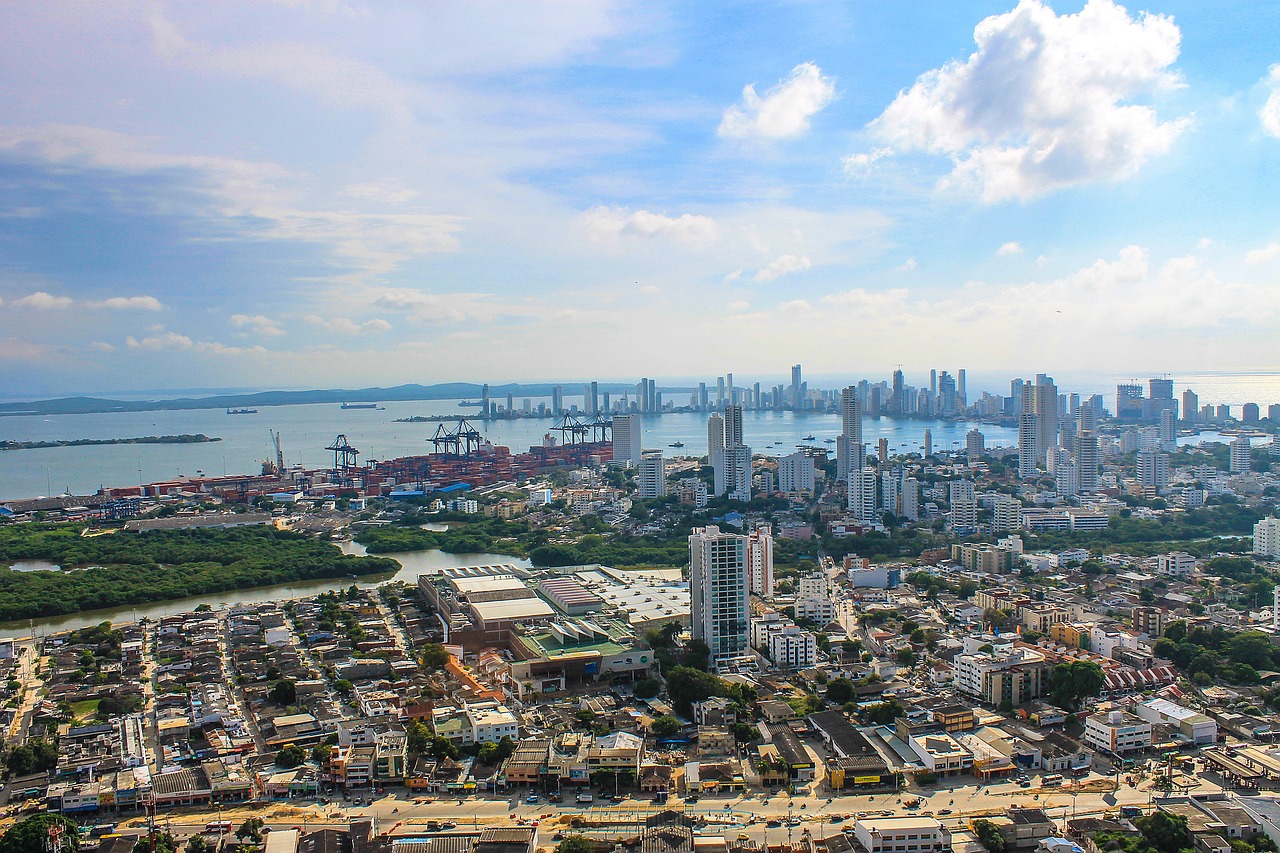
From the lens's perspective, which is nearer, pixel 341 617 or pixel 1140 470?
pixel 341 617

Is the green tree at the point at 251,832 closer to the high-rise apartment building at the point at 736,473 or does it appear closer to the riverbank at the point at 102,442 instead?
the high-rise apartment building at the point at 736,473

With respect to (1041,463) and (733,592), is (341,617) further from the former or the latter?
(1041,463)

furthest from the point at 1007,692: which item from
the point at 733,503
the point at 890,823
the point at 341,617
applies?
the point at 733,503

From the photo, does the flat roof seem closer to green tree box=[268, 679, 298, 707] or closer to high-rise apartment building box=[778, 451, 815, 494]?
green tree box=[268, 679, 298, 707]

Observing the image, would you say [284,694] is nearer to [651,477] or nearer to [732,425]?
[651,477]

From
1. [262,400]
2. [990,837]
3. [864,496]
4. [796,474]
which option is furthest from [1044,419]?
[262,400]

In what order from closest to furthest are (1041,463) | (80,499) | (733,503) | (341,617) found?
(341,617) → (733,503) → (80,499) → (1041,463)
